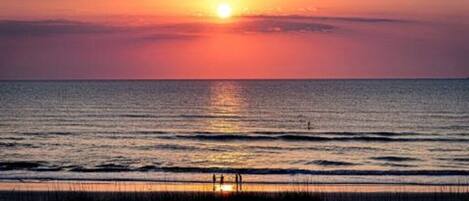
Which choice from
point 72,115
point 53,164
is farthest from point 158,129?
point 53,164

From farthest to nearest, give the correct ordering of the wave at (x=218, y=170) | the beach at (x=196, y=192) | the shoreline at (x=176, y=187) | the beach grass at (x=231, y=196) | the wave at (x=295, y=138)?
1. the wave at (x=295, y=138)
2. the wave at (x=218, y=170)
3. the shoreline at (x=176, y=187)
4. the beach at (x=196, y=192)
5. the beach grass at (x=231, y=196)

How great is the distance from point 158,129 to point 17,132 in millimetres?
→ 11128

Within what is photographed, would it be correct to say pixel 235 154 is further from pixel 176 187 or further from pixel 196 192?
pixel 196 192

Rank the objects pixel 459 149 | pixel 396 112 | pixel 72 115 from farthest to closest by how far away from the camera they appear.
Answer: pixel 396 112, pixel 72 115, pixel 459 149

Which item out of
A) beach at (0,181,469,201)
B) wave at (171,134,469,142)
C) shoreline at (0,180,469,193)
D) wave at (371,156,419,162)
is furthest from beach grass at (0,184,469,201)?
wave at (171,134,469,142)

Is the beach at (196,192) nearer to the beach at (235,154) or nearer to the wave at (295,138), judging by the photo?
the beach at (235,154)

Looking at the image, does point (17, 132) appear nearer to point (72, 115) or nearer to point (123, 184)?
point (72, 115)

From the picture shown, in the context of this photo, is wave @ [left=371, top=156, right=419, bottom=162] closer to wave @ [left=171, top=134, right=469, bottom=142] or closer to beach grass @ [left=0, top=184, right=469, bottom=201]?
wave @ [left=171, top=134, right=469, bottom=142]

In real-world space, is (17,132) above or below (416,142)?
above

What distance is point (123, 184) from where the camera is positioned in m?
28.4

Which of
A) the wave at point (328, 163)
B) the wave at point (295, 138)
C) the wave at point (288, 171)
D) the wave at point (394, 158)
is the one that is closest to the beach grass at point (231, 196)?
the wave at point (288, 171)

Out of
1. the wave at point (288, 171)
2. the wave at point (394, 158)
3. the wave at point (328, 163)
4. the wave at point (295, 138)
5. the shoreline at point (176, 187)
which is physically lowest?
the shoreline at point (176, 187)

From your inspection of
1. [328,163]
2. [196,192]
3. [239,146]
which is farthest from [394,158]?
[196,192]

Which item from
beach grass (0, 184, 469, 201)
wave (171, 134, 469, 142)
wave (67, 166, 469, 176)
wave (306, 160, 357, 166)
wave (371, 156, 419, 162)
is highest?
wave (171, 134, 469, 142)
